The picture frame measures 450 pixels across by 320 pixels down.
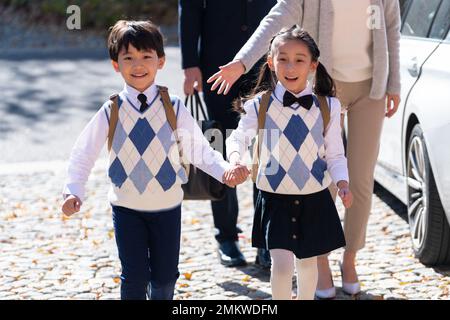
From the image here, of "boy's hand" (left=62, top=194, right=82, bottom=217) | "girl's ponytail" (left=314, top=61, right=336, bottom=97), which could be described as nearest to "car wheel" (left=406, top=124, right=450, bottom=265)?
"girl's ponytail" (left=314, top=61, right=336, bottom=97)

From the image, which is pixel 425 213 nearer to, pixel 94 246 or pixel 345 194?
pixel 345 194

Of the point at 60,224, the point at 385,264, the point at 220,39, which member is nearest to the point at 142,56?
the point at 220,39

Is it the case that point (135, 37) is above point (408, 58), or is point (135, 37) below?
above

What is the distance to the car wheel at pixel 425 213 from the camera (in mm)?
5535

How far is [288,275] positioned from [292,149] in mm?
581

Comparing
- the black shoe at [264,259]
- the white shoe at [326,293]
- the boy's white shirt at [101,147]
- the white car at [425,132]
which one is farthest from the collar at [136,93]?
the black shoe at [264,259]

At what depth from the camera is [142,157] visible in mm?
4027

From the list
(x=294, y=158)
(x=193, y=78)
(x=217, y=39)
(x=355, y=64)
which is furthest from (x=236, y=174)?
(x=217, y=39)

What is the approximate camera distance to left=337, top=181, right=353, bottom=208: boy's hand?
3971 millimetres

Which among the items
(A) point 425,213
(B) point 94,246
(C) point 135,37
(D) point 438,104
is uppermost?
Answer: (C) point 135,37

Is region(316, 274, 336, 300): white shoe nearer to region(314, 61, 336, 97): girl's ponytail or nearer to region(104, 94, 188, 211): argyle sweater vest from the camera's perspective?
region(314, 61, 336, 97): girl's ponytail

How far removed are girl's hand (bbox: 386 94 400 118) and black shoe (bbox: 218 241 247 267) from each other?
1.40m

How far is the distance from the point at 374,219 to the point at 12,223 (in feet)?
8.96

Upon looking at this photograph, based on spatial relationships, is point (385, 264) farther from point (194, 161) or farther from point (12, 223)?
point (12, 223)
